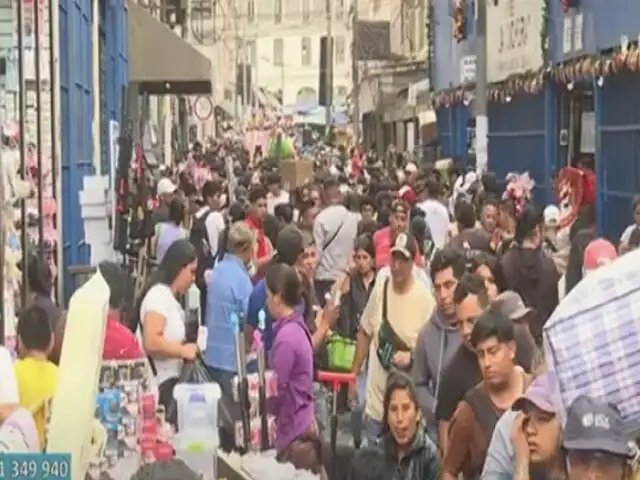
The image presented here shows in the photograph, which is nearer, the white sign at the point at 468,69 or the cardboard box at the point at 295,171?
the white sign at the point at 468,69

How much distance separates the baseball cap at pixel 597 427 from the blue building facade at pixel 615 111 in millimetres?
13292

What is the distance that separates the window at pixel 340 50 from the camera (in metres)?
103

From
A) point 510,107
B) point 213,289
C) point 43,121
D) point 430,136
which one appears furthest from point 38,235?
point 430,136

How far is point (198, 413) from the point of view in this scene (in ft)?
21.0

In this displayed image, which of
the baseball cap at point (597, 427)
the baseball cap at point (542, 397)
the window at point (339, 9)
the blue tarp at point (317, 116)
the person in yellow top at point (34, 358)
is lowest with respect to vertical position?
the person in yellow top at point (34, 358)

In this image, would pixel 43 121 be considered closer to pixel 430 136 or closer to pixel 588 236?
pixel 588 236

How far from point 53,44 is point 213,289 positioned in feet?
9.95

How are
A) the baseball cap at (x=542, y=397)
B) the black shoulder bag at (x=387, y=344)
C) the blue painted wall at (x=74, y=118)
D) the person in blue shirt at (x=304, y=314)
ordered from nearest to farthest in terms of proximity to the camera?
the baseball cap at (x=542, y=397)
the black shoulder bag at (x=387, y=344)
the person in blue shirt at (x=304, y=314)
the blue painted wall at (x=74, y=118)

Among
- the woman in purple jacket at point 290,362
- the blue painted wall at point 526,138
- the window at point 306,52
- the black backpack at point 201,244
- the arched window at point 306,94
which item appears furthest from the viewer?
the window at point 306,52

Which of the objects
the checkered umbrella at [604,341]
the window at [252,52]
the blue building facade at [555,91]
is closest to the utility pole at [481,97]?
the blue building facade at [555,91]

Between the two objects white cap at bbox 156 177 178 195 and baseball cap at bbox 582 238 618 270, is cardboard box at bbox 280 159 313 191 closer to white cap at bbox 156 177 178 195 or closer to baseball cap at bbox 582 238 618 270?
white cap at bbox 156 177 178 195

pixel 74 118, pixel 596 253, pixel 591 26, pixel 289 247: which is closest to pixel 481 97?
pixel 591 26

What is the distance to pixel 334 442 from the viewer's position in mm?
6566

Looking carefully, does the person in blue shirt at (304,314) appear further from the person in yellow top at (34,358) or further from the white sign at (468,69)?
the white sign at (468,69)
